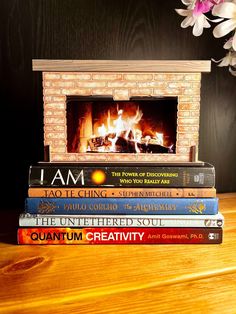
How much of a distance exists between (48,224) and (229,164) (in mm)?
875

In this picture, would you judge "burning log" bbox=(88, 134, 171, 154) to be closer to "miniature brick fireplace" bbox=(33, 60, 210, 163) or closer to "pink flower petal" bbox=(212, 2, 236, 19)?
"miniature brick fireplace" bbox=(33, 60, 210, 163)

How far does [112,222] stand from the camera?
812mm

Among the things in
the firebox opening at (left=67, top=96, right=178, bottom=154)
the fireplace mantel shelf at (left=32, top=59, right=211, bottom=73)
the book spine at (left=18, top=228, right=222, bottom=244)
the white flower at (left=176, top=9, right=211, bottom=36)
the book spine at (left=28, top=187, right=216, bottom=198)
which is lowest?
the book spine at (left=18, top=228, right=222, bottom=244)

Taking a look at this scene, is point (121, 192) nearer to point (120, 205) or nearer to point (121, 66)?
point (120, 205)

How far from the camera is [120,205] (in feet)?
2.72

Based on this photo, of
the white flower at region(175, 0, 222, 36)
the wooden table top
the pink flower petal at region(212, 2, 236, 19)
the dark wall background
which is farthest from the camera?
the dark wall background

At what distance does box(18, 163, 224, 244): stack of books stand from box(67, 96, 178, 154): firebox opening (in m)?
0.11

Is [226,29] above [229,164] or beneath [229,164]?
above

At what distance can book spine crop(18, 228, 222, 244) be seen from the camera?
2.65 feet

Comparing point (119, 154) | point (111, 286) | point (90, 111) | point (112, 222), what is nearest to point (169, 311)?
point (111, 286)

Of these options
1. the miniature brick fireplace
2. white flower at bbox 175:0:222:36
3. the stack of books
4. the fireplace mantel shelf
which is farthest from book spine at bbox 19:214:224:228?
white flower at bbox 175:0:222:36

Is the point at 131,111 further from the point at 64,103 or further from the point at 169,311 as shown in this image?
the point at 169,311

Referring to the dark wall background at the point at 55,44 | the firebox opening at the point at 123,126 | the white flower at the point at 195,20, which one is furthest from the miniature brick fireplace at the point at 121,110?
the dark wall background at the point at 55,44

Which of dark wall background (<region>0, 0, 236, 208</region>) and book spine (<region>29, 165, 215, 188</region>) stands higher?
dark wall background (<region>0, 0, 236, 208</region>)
